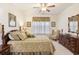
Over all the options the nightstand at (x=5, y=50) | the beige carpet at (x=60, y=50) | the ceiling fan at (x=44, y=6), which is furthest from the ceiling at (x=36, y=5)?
the nightstand at (x=5, y=50)

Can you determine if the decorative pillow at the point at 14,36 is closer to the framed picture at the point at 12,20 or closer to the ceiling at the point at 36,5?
the framed picture at the point at 12,20

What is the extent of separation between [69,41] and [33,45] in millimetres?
784

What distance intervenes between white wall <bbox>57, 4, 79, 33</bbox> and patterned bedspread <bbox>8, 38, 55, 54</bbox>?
0.40 m

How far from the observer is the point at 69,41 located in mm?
2939

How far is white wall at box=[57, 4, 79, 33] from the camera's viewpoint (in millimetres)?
2781

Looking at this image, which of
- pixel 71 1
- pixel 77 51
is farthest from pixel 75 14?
pixel 77 51

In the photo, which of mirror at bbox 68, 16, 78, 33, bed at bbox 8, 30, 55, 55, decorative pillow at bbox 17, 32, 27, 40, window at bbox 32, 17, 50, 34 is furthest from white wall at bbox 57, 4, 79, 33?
decorative pillow at bbox 17, 32, 27, 40

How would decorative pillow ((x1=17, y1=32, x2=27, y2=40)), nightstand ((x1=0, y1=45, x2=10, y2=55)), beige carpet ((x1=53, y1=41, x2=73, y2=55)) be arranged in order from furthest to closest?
1. decorative pillow ((x1=17, y1=32, x2=27, y2=40))
2. beige carpet ((x1=53, y1=41, x2=73, y2=55))
3. nightstand ((x1=0, y1=45, x2=10, y2=55))

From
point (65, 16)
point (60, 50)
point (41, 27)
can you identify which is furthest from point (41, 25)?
point (60, 50)

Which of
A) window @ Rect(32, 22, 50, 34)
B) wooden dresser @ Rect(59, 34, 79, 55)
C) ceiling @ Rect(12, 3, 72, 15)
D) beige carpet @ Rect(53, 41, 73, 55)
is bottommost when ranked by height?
beige carpet @ Rect(53, 41, 73, 55)

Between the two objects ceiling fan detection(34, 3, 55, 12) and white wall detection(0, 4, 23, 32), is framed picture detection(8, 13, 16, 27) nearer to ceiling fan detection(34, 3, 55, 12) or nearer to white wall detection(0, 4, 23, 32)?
white wall detection(0, 4, 23, 32)

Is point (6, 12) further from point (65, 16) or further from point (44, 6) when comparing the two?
point (65, 16)

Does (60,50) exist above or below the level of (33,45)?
below

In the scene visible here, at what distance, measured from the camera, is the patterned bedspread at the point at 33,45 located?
284cm
